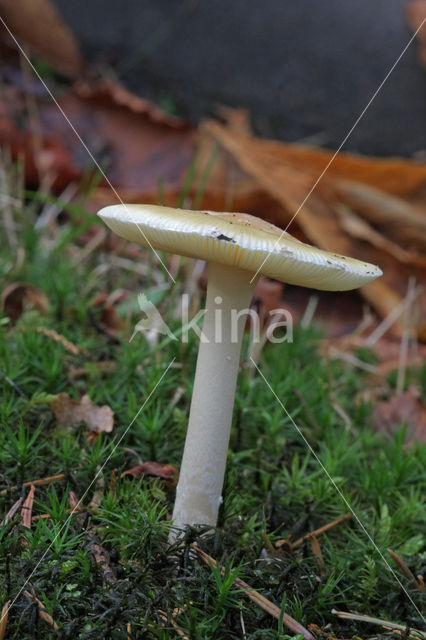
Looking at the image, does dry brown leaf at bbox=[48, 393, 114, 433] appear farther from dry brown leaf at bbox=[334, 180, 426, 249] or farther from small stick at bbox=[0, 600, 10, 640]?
dry brown leaf at bbox=[334, 180, 426, 249]

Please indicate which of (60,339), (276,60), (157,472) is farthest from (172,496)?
(276,60)

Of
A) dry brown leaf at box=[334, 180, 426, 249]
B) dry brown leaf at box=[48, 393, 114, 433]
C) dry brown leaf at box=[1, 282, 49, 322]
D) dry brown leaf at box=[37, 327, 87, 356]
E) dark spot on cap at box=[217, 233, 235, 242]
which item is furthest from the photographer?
dry brown leaf at box=[334, 180, 426, 249]

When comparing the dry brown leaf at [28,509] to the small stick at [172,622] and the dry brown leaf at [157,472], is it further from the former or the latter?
the small stick at [172,622]

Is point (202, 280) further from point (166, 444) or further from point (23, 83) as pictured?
point (23, 83)

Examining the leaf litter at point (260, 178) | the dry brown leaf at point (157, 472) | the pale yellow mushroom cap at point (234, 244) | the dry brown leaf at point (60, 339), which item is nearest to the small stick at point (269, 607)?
the dry brown leaf at point (157, 472)

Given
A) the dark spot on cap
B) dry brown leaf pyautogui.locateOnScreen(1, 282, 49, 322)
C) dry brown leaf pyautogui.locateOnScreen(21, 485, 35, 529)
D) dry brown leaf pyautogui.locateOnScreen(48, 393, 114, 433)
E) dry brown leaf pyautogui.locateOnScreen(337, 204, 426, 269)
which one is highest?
dry brown leaf pyautogui.locateOnScreen(337, 204, 426, 269)

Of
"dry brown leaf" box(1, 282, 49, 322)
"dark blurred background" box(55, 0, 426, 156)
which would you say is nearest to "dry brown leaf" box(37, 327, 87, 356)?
"dry brown leaf" box(1, 282, 49, 322)

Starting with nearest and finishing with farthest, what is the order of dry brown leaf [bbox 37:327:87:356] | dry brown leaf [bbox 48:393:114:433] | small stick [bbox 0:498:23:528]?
small stick [bbox 0:498:23:528] < dry brown leaf [bbox 48:393:114:433] < dry brown leaf [bbox 37:327:87:356]
